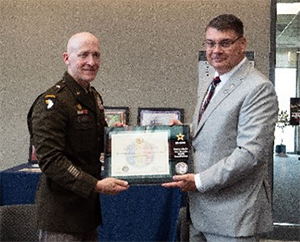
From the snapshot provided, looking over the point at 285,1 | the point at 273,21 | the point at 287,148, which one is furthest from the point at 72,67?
the point at 287,148

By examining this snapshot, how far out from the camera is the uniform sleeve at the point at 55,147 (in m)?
1.58

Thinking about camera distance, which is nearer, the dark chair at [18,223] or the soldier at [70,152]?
the soldier at [70,152]

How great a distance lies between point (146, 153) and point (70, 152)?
0.33m

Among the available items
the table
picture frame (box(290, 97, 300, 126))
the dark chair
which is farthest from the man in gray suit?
picture frame (box(290, 97, 300, 126))

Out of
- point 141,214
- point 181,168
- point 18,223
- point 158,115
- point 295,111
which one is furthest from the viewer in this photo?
point 295,111

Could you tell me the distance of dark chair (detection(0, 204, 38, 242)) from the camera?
199 centimetres

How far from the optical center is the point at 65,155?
1.63 meters

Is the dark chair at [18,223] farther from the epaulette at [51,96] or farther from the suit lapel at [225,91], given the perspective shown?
the suit lapel at [225,91]

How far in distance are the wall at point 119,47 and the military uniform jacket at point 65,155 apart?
2107 mm

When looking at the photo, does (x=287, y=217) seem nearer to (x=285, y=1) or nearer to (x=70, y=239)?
(x=285, y=1)

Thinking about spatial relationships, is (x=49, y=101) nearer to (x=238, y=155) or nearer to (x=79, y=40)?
(x=79, y=40)

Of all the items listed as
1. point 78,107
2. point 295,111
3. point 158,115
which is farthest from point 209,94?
point 295,111

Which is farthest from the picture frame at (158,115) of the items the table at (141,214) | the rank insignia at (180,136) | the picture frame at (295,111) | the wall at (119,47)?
the rank insignia at (180,136)

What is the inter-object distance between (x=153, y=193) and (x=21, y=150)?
164 centimetres
